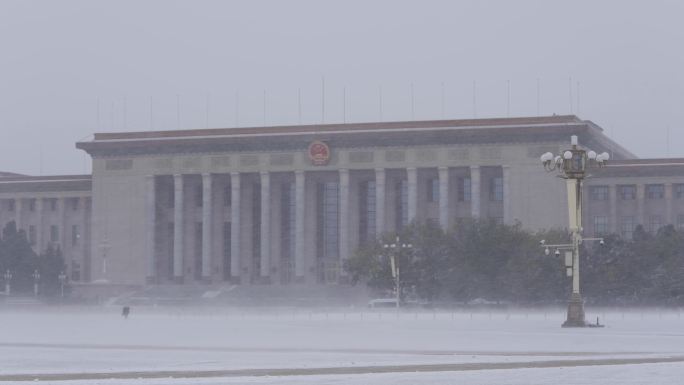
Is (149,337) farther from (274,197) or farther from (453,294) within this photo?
(274,197)

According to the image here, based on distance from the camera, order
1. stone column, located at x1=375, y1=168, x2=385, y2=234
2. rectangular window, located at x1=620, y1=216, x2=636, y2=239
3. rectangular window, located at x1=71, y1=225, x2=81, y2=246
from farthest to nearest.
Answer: rectangular window, located at x1=71, y1=225, x2=81, y2=246 → stone column, located at x1=375, y1=168, x2=385, y2=234 → rectangular window, located at x1=620, y1=216, x2=636, y2=239

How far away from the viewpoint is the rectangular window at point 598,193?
123 metres

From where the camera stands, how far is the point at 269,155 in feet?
418

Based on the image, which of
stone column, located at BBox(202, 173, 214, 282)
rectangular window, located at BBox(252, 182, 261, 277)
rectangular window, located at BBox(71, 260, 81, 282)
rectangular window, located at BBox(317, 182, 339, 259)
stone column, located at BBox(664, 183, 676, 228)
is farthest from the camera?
rectangular window, located at BBox(71, 260, 81, 282)

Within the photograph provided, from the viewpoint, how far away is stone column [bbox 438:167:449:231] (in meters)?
122

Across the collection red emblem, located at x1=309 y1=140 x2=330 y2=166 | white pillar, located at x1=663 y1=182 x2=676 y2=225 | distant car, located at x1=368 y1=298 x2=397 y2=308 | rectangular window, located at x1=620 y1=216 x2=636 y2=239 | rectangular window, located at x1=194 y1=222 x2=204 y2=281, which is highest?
red emblem, located at x1=309 y1=140 x2=330 y2=166

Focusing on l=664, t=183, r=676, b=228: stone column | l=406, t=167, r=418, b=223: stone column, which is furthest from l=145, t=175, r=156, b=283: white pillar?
l=664, t=183, r=676, b=228: stone column

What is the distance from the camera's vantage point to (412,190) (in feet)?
404

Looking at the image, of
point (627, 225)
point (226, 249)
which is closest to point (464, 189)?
point (627, 225)

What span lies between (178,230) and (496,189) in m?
30.3

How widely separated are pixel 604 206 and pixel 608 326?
66133 mm

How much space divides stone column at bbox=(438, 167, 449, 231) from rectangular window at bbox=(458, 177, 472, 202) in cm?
375

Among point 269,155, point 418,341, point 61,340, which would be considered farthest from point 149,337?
point 269,155

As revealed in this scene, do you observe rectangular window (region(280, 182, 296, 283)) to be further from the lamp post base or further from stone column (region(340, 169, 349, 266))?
the lamp post base
